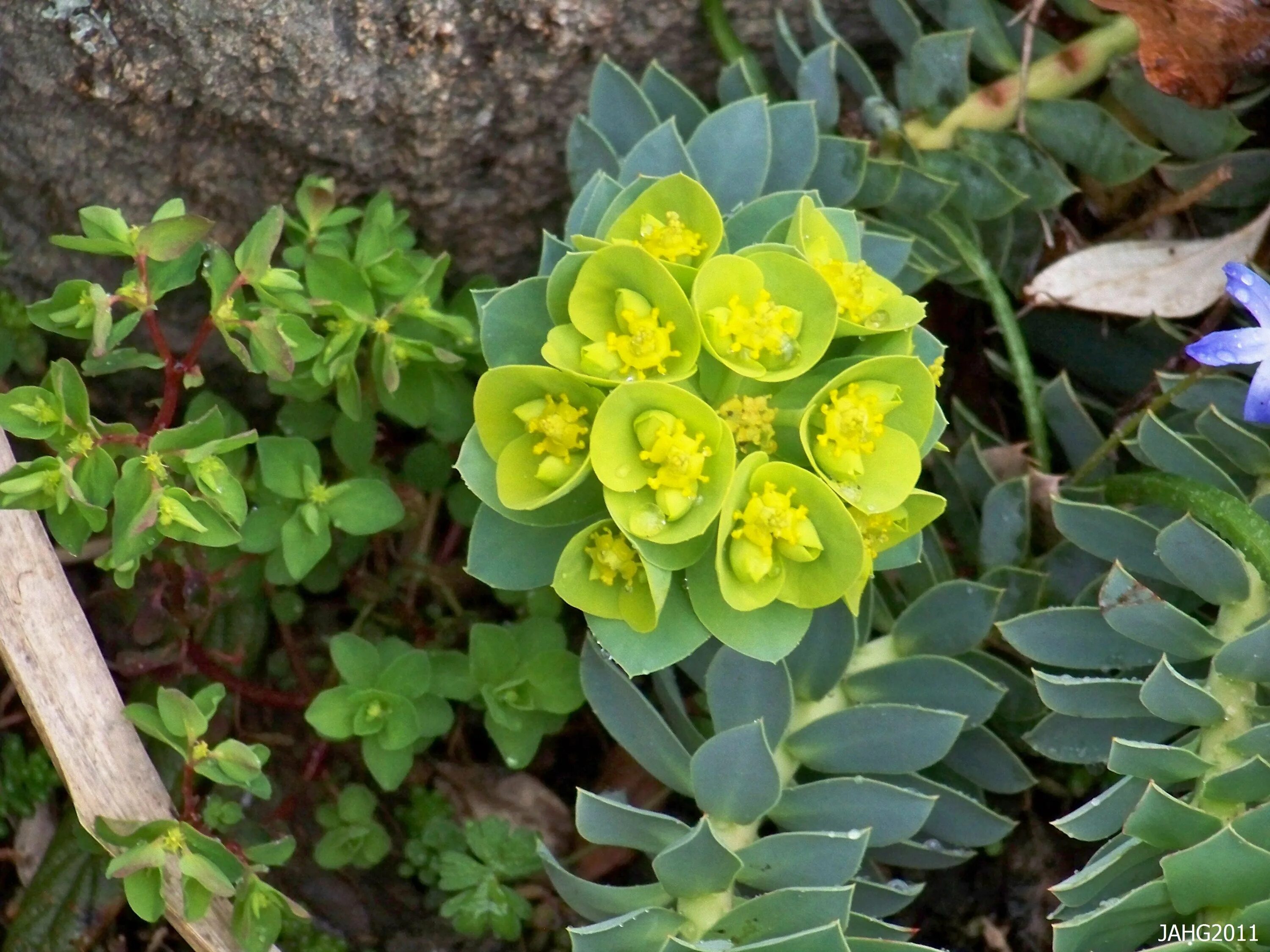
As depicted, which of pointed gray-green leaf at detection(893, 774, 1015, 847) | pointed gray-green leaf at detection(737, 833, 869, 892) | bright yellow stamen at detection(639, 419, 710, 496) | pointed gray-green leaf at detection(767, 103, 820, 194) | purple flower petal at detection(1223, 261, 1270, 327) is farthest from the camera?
pointed gray-green leaf at detection(767, 103, 820, 194)

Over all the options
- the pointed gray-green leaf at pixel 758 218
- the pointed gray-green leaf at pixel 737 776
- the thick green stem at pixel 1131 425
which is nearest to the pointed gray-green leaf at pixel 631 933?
the pointed gray-green leaf at pixel 737 776

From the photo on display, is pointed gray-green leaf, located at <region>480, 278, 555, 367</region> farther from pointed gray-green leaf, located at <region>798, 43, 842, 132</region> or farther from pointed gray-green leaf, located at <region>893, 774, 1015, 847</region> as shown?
pointed gray-green leaf, located at <region>893, 774, 1015, 847</region>

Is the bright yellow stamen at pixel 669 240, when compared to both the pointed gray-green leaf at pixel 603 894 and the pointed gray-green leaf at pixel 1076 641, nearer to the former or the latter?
the pointed gray-green leaf at pixel 1076 641

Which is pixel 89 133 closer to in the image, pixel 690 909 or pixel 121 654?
pixel 121 654

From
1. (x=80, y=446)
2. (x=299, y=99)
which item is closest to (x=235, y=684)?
(x=80, y=446)

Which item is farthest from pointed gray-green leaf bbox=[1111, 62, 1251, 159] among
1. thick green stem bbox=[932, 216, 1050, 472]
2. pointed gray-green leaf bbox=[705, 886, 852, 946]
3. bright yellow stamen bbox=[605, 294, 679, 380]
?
pointed gray-green leaf bbox=[705, 886, 852, 946]

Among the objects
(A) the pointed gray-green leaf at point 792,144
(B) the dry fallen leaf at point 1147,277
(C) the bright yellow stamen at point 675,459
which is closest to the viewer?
(C) the bright yellow stamen at point 675,459
